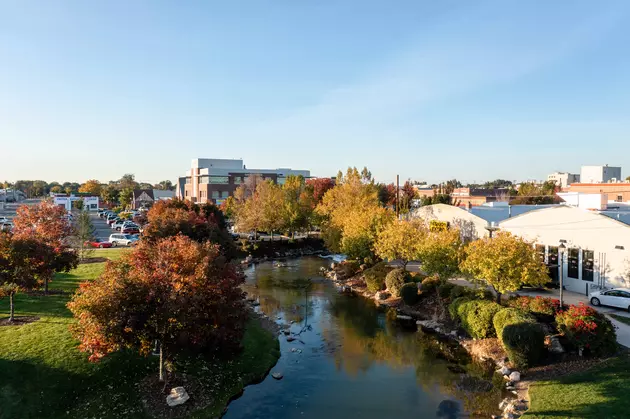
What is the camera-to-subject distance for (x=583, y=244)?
1113 inches

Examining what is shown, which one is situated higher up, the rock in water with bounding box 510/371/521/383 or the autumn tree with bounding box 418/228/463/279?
the autumn tree with bounding box 418/228/463/279

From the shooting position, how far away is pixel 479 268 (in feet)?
78.9

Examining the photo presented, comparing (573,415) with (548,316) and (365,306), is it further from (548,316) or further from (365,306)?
(365,306)

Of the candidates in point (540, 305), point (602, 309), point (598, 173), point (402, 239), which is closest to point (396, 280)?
point (402, 239)

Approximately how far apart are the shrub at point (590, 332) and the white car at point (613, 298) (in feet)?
21.0

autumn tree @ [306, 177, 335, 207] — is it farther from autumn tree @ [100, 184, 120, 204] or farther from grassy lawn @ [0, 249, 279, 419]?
autumn tree @ [100, 184, 120, 204]

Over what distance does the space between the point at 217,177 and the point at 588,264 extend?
85.5m

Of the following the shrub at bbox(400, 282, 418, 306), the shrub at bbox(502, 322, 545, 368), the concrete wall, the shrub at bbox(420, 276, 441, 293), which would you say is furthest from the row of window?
the shrub at bbox(502, 322, 545, 368)

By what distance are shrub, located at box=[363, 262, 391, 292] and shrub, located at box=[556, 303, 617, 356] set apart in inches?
649

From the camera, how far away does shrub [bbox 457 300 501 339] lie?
22.1 metres

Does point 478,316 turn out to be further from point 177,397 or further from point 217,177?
point 217,177

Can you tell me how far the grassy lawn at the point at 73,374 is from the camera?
14.7 metres

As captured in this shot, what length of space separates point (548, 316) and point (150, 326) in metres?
19.1

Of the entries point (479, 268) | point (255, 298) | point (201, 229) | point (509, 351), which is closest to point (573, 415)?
point (509, 351)
